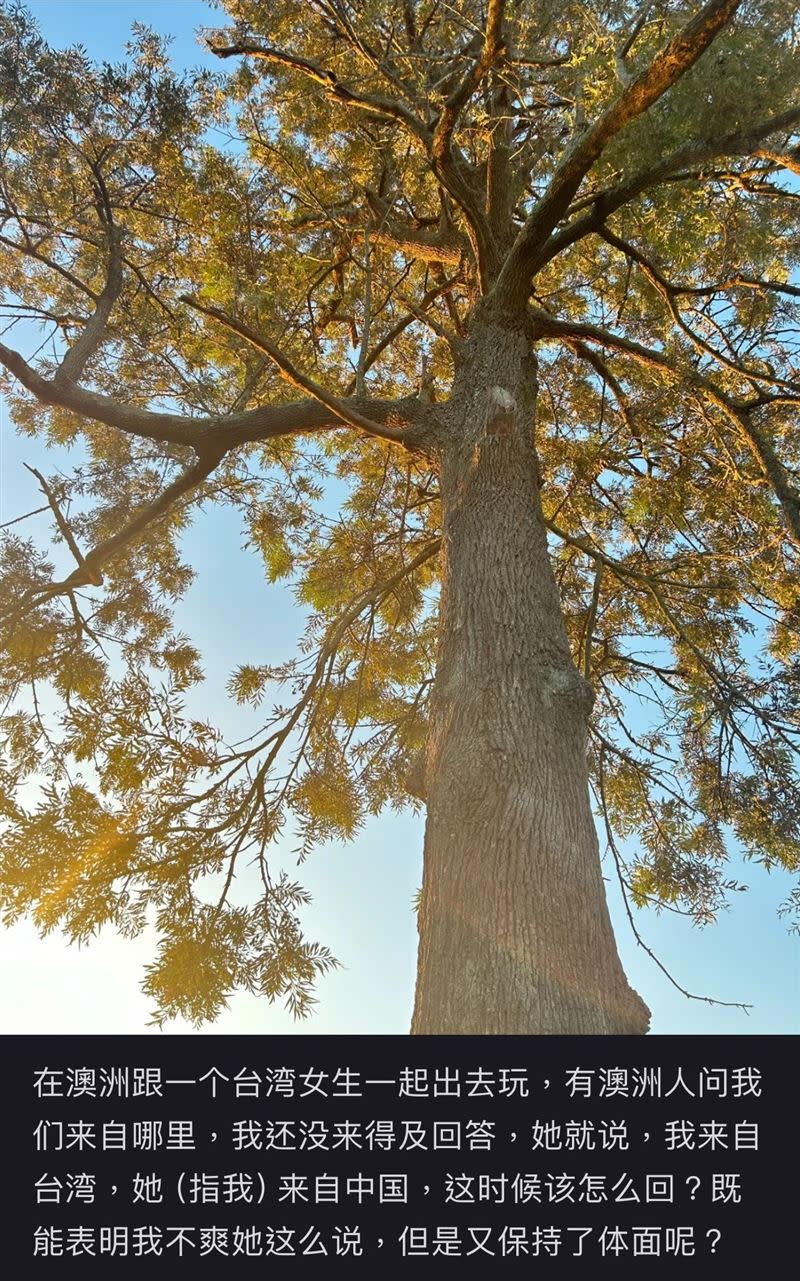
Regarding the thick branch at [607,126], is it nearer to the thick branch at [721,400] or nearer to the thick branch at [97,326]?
the thick branch at [721,400]

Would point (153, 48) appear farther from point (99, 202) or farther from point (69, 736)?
point (69, 736)

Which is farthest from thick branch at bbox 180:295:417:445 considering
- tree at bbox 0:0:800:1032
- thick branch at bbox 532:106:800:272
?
thick branch at bbox 532:106:800:272

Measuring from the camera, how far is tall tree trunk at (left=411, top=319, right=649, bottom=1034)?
1425 mm

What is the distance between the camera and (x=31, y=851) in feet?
8.59

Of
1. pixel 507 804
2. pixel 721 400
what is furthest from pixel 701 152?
pixel 507 804

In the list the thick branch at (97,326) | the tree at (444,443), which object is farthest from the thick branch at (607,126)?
the thick branch at (97,326)

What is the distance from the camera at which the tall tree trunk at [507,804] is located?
142 cm

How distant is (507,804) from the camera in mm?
1662

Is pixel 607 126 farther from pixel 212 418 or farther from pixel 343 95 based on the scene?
pixel 212 418

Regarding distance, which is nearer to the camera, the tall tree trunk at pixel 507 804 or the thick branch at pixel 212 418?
the tall tree trunk at pixel 507 804

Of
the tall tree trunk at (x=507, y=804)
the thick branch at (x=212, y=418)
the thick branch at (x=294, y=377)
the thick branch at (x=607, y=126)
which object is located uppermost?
the thick branch at (x=607, y=126)
